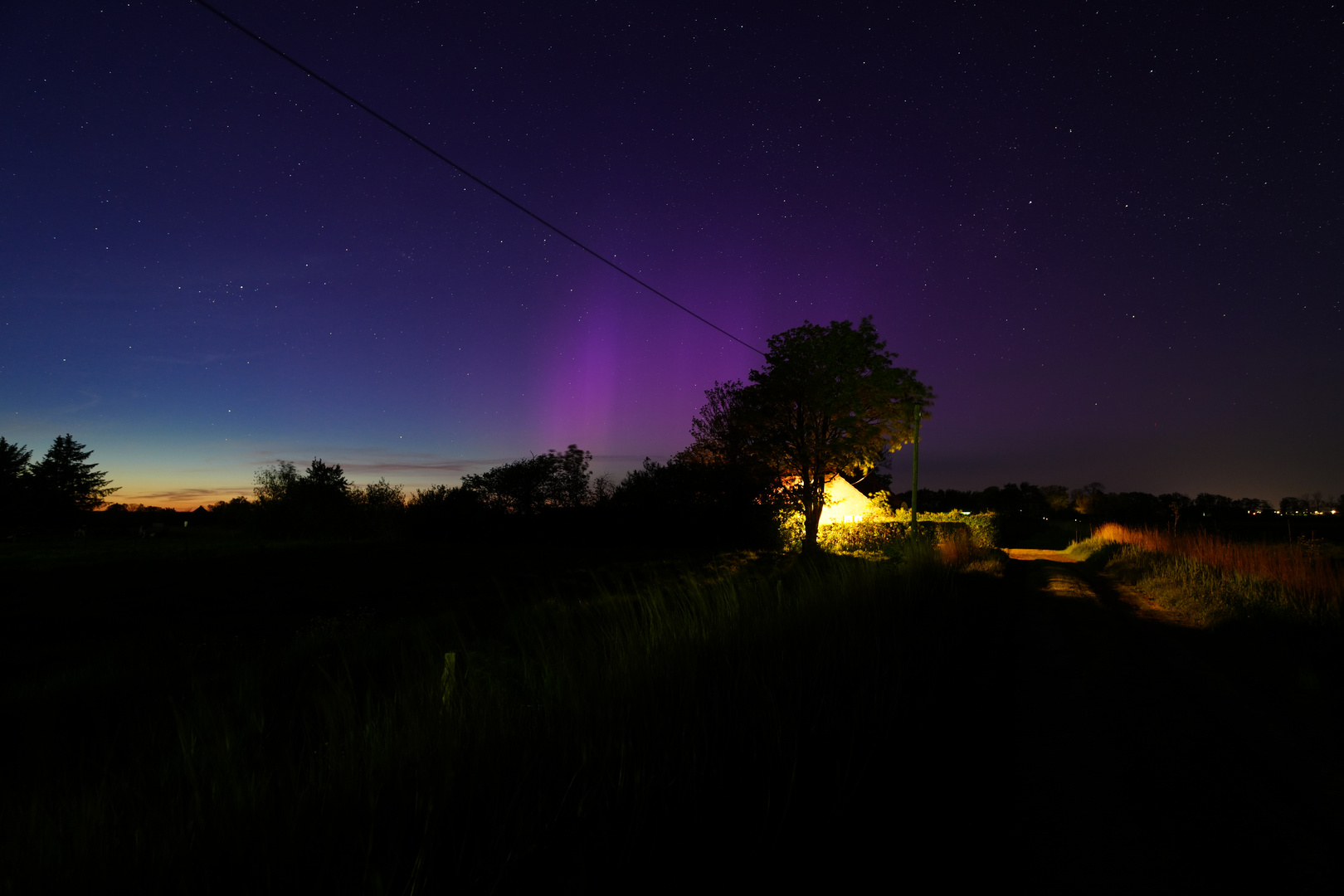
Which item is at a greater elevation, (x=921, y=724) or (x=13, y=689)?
(x=921, y=724)

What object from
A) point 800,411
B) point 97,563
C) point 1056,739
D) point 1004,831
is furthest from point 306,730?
point 97,563

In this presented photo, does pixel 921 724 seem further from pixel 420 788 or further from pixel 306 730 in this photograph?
pixel 306 730

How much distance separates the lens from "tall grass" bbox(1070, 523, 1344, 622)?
8102 mm

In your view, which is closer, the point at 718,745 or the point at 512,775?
the point at 512,775

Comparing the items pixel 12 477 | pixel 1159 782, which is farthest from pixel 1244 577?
pixel 12 477

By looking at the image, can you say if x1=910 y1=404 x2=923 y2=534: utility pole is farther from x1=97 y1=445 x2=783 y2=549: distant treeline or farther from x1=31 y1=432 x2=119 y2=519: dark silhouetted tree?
x1=31 y1=432 x2=119 y2=519: dark silhouetted tree

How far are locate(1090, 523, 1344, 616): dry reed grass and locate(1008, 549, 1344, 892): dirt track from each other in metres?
3.68

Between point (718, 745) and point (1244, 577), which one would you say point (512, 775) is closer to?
point (718, 745)

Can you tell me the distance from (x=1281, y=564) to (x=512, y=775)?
14.1m

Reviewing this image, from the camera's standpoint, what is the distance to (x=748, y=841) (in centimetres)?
223

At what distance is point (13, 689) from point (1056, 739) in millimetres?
12163

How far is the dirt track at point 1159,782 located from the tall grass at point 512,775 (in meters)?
0.88

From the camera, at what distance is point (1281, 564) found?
9.96m

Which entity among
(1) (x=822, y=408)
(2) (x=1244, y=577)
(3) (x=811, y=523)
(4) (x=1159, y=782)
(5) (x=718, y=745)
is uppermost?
(1) (x=822, y=408)
